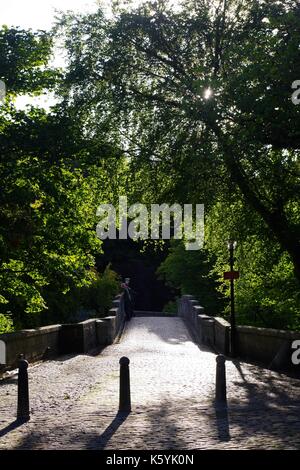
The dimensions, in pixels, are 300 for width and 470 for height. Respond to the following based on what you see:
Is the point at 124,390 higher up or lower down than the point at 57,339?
higher up

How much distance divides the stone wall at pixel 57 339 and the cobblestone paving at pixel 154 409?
0.58 m

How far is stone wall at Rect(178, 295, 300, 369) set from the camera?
16328 mm

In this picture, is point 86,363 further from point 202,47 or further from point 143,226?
point 202,47

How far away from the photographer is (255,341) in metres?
20.1

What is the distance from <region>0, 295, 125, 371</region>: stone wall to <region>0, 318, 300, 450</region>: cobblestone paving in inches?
22.9

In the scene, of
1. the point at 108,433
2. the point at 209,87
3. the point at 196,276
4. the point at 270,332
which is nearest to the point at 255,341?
the point at 270,332

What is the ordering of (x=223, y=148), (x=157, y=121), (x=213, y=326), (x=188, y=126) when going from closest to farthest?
(x=223, y=148) → (x=188, y=126) → (x=157, y=121) → (x=213, y=326)

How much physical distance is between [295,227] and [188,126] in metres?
4.38

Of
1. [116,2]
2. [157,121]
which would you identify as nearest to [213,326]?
[157,121]

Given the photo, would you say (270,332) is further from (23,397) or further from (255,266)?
(23,397)

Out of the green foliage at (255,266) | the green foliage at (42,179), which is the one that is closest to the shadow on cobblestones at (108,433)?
the green foliage at (42,179)

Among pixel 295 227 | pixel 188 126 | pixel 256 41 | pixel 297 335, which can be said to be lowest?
pixel 297 335

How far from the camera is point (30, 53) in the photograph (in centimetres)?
2066

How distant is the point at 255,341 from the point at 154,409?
1029 centimetres
